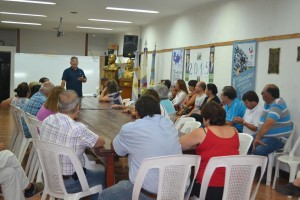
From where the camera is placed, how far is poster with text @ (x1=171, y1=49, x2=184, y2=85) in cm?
968

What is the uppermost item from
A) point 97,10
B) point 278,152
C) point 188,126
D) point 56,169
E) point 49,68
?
point 97,10

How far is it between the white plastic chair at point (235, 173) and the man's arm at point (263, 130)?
7.45ft

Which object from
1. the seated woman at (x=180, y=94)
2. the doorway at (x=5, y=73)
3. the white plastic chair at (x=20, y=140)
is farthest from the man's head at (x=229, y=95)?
the doorway at (x=5, y=73)

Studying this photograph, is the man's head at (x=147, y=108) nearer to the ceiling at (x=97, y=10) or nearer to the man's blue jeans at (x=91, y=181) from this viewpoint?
the man's blue jeans at (x=91, y=181)

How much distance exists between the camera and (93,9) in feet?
31.2

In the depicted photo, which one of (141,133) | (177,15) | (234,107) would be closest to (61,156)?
(141,133)

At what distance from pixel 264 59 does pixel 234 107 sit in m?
1.00

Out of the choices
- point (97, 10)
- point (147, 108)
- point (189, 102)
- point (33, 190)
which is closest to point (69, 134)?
point (147, 108)

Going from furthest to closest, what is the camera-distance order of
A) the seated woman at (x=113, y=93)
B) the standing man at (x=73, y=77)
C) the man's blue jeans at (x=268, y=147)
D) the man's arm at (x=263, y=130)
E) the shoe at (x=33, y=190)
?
the standing man at (x=73, y=77)
the seated woman at (x=113, y=93)
the man's blue jeans at (x=268, y=147)
the man's arm at (x=263, y=130)
the shoe at (x=33, y=190)

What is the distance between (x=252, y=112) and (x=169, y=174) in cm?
319

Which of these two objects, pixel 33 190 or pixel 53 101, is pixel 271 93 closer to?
pixel 53 101

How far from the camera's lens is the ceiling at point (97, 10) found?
27.4ft

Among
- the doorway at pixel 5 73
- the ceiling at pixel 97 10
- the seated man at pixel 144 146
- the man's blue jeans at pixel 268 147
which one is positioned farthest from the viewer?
the doorway at pixel 5 73

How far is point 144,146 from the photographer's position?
276cm
